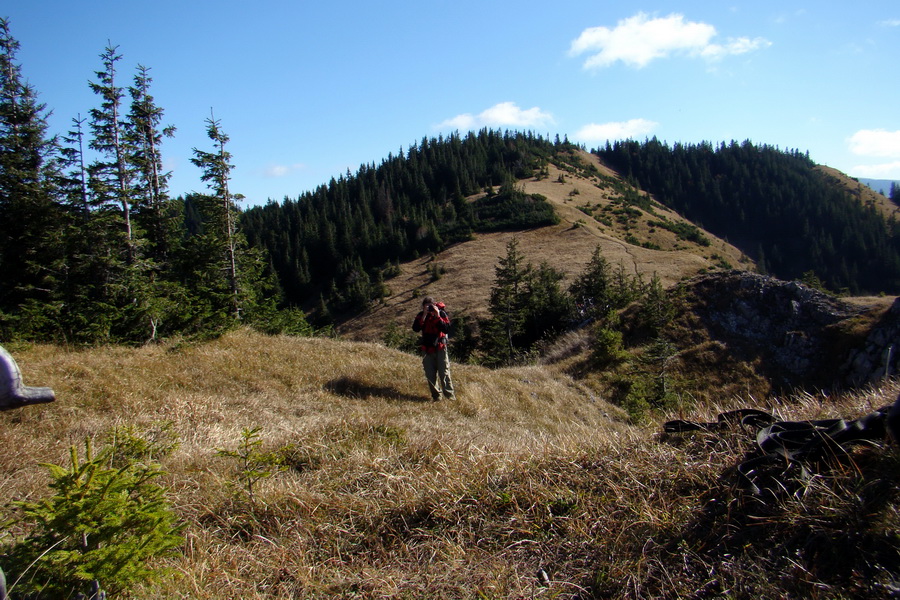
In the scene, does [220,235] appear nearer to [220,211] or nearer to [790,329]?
[220,211]

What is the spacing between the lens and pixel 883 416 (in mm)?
2381

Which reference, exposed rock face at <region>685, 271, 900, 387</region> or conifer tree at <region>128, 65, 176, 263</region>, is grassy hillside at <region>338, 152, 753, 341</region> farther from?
conifer tree at <region>128, 65, 176, 263</region>

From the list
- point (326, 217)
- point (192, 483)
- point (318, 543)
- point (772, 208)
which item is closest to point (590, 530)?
point (318, 543)

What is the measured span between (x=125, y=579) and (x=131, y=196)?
19707 mm

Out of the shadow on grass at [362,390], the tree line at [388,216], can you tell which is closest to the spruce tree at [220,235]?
the shadow on grass at [362,390]

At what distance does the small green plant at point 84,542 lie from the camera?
78.9 inches

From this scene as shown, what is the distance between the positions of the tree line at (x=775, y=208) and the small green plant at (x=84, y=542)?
344 feet

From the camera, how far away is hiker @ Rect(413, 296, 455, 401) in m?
8.93

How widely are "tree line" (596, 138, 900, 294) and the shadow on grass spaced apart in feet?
324

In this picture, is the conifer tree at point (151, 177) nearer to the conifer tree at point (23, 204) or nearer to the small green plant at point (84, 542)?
the conifer tree at point (23, 204)

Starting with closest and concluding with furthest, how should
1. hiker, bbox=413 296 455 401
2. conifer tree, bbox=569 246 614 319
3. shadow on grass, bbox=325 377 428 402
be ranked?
hiker, bbox=413 296 455 401, shadow on grass, bbox=325 377 428 402, conifer tree, bbox=569 246 614 319

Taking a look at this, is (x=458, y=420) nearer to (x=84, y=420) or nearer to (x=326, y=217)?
(x=84, y=420)

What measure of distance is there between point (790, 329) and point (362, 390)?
24382 millimetres

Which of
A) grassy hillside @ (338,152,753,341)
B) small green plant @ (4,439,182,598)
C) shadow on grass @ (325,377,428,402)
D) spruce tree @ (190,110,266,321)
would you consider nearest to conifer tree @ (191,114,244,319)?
spruce tree @ (190,110,266,321)
